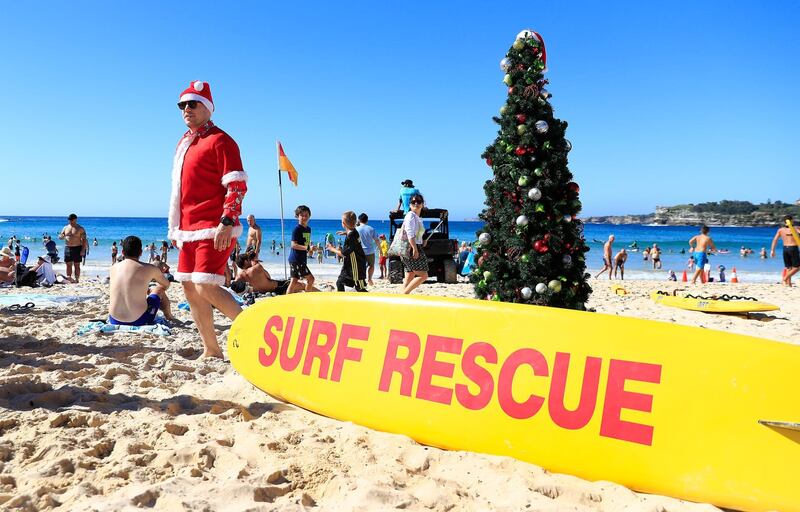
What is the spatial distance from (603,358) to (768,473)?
0.66m

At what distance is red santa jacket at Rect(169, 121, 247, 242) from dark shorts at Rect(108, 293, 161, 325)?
178 centimetres

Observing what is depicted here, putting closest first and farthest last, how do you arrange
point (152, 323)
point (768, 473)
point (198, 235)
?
1. point (768, 473)
2. point (198, 235)
3. point (152, 323)

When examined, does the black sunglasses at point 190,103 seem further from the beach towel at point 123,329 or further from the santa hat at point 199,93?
the beach towel at point 123,329

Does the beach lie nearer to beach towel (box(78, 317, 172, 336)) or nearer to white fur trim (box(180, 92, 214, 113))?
beach towel (box(78, 317, 172, 336))

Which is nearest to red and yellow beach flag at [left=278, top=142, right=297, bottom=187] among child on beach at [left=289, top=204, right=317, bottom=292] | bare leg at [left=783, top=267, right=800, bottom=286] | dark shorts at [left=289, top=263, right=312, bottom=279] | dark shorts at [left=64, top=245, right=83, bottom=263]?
child on beach at [left=289, top=204, right=317, bottom=292]

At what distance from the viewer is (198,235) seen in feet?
11.6

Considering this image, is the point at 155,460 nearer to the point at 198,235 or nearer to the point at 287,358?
the point at 287,358

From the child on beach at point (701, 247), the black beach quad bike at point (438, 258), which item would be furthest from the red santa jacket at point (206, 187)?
the child on beach at point (701, 247)

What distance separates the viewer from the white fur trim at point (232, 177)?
348cm

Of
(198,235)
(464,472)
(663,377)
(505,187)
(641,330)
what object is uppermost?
(505,187)

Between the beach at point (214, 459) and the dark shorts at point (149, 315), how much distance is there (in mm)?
1460

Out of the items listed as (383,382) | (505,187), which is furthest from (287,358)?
(505,187)

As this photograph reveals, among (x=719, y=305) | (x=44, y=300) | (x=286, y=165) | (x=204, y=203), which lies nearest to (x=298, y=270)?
(x=286, y=165)

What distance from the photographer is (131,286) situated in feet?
16.1
